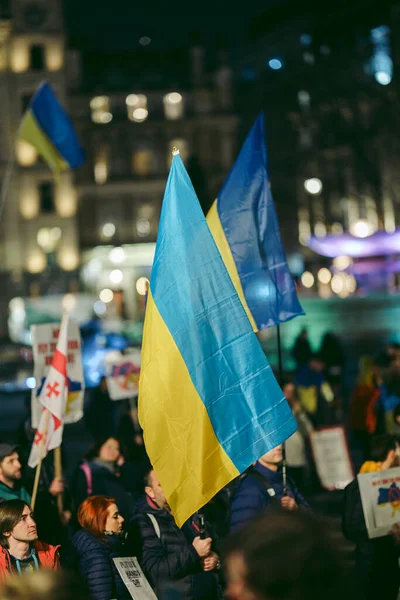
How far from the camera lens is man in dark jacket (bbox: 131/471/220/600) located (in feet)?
17.7

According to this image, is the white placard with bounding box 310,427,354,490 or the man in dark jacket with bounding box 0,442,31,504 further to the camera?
the white placard with bounding box 310,427,354,490

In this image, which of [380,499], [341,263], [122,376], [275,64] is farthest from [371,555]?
[275,64]

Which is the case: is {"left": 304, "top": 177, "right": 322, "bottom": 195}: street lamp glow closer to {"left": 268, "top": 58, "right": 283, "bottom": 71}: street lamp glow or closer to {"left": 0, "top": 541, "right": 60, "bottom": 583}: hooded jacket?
{"left": 268, "top": 58, "right": 283, "bottom": 71}: street lamp glow

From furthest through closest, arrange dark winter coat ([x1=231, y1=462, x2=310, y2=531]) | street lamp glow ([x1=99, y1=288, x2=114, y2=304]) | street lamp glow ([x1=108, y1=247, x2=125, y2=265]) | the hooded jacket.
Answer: street lamp glow ([x1=108, y1=247, x2=125, y2=265])
street lamp glow ([x1=99, y1=288, x2=114, y2=304])
dark winter coat ([x1=231, y1=462, x2=310, y2=531])
the hooded jacket

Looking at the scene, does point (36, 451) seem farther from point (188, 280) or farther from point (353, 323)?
point (353, 323)

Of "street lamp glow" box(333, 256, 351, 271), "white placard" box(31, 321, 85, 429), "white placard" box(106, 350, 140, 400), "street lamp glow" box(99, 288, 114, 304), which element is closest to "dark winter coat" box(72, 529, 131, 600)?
A: "white placard" box(31, 321, 85, 429)

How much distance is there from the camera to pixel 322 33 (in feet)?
208

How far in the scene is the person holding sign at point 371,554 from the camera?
6078mm

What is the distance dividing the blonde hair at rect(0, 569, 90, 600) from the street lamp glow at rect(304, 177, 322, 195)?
198 feet

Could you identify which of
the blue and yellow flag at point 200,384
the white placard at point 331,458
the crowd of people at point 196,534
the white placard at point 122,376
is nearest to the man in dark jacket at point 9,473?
the crowd of people at point 196,534

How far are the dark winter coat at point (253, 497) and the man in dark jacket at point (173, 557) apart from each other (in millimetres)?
290

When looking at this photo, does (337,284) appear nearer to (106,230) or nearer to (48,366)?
(106,230)

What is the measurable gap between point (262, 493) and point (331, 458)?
18.3ft

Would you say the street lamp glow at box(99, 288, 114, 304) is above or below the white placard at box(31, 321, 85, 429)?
below
